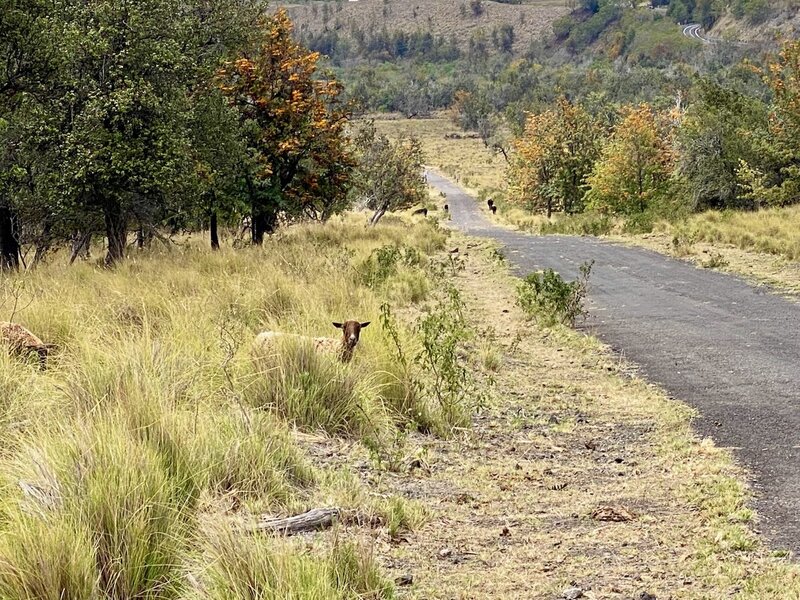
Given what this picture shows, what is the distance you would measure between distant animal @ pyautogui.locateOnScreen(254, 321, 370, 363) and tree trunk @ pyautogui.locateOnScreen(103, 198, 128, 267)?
25.0 feet

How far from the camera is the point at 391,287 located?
475 inches

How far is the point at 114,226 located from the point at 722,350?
403 inches

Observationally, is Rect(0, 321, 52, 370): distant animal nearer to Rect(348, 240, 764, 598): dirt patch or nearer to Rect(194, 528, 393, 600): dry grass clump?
Rect(348, 240, 764, 598): dirt patch

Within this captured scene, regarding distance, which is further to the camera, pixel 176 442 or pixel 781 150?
pixel 781 150

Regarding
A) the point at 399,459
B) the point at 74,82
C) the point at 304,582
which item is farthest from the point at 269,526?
the point at 74,82

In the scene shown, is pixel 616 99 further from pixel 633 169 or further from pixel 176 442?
pixel 176 442

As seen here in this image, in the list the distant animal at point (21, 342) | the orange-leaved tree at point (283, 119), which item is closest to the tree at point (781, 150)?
the orange-leaved tree at point (283, 119)

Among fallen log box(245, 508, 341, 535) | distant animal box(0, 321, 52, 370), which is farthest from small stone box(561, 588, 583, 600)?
distant animal box(0, 321, 52, 370)

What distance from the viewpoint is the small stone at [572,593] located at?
3.29 m

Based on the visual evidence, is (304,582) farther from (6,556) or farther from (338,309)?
(338,309)

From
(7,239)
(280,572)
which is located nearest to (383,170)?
(7,239)

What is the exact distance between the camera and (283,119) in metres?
18.0

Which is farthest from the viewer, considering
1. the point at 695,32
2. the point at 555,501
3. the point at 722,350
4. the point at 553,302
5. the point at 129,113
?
the point at 695,32

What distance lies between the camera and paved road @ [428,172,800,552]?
4.91m
